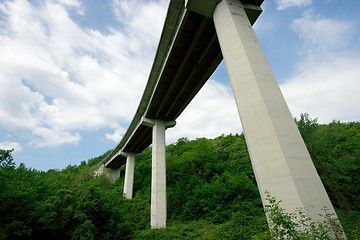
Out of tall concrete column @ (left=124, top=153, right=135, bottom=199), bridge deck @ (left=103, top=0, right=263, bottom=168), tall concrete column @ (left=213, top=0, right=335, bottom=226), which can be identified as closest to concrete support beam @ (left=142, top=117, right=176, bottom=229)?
bridge deck @ (left=103, top=0, right=263, bottom=168)

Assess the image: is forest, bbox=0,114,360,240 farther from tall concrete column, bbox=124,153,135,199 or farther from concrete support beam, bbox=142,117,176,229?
tall concrete column, bbox=124,153,135,199

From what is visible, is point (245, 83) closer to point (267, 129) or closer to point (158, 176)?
point (267, 129)

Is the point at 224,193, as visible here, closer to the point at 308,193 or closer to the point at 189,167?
the point at 189,167

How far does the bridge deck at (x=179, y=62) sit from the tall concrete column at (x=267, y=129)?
96.6 inches

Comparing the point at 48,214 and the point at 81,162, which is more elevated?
the point at 81,162

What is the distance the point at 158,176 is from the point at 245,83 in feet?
40.5

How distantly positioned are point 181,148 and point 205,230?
67.9 ft

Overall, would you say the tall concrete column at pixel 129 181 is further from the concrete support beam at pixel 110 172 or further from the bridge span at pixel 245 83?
the bridge span at pixel 245 83

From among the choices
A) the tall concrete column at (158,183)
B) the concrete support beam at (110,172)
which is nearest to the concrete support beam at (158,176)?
the tall concrete column at (158,183)

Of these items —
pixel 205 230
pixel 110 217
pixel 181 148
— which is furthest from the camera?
pixel 181 148

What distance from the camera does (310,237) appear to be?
3.29 meters

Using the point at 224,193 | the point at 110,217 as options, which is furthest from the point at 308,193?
the point at 224,193

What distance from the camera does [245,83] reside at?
19.7 ft

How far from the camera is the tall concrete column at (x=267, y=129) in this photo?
14.6ft
